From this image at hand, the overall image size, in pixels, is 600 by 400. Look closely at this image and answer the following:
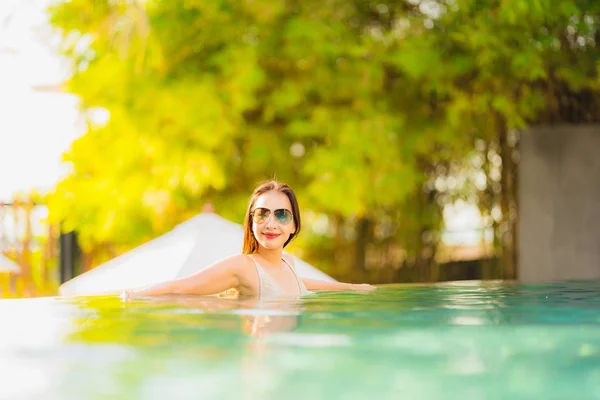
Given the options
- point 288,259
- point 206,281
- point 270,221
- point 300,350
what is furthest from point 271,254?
point 300,350

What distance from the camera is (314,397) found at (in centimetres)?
196

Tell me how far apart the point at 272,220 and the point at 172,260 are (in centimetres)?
146

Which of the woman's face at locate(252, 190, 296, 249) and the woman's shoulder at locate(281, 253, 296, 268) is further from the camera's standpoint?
the woman's shoulder at locate(281, 253, 296, 268)

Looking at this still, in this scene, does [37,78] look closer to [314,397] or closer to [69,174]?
[69,174]

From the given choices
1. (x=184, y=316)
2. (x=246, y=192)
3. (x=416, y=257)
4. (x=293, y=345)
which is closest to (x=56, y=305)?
(x=184, y=316)

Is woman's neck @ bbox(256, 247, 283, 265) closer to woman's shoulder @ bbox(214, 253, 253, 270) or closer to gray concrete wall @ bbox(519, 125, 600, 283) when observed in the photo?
woman's shoulder @ bbox(214, 253, 253, 270)

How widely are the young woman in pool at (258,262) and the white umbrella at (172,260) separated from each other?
3.55 feet

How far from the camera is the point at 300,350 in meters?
2.49

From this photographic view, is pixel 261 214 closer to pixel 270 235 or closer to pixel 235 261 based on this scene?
pixel 270 235

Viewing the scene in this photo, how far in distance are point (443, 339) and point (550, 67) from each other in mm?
6563

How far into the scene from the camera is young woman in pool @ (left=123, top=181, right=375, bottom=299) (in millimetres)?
3855

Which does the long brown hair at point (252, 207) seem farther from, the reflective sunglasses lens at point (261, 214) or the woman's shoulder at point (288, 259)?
the woman's shoulder at point (288, 259)

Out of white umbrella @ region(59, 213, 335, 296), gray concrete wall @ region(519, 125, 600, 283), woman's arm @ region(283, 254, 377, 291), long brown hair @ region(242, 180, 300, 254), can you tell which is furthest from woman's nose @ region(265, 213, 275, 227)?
gray concrete wall @ region(519, 125, 600, 283)

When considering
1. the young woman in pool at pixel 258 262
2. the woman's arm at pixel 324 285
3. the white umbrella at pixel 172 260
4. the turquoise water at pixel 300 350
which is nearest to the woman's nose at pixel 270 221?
the young woman in pool at pixel 258 262
